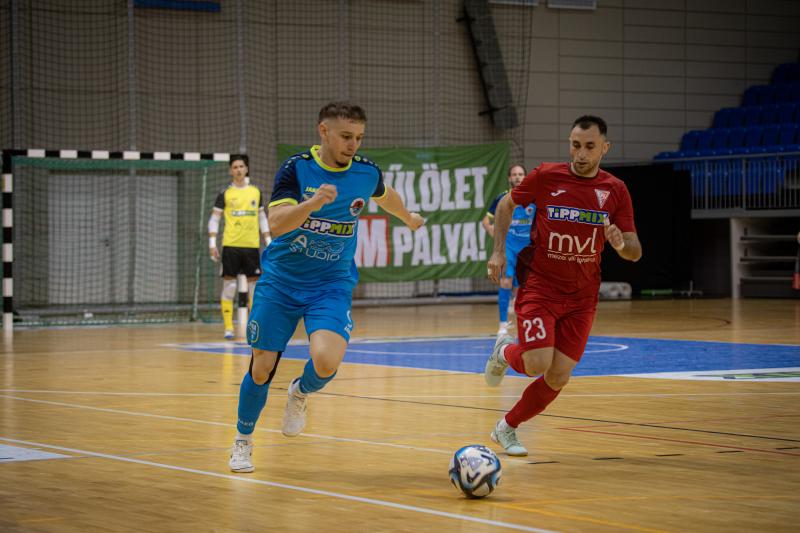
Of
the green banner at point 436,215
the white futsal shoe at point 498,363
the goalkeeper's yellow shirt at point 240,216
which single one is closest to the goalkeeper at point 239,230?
the goalkeeper's yellow shirt at point 240,216

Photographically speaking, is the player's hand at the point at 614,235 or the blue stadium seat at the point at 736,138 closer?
the player's hand at the point at 614,235

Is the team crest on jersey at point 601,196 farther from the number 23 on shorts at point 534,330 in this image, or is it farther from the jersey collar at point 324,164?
the jersey collar at point 324,164

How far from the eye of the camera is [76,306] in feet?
67.7

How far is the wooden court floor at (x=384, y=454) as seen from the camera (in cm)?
448

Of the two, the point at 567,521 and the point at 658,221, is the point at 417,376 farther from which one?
the point at 658,221

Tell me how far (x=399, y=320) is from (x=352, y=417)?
11270 millimetres

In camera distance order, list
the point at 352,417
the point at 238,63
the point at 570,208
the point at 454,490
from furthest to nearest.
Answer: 1. the point at 238,63
2. the point at 352,417
3. the point at 570,208
4. the point at 454,490

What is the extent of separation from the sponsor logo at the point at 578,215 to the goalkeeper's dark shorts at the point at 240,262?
28.9 feet

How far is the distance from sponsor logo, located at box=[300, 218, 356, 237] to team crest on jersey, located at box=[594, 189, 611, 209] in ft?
4.76

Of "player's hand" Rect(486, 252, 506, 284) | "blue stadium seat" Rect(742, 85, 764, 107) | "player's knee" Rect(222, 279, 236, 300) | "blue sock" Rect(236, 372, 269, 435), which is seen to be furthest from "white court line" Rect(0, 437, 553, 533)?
"blue stadium seat" Rect(742, 85, 764, 107)

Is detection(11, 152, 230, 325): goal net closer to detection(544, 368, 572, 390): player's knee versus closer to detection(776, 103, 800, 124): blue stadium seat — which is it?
detection(776, 103, 800, 124): blue stadium seat

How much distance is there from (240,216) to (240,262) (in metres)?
0.59

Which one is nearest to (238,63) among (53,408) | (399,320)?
(399,320)

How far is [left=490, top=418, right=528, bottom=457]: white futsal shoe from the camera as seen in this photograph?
606 centimetres
